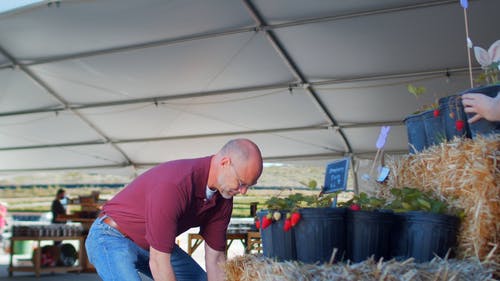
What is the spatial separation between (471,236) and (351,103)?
19.4 feet

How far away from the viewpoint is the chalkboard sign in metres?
1.99

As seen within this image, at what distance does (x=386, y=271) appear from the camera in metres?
1.55

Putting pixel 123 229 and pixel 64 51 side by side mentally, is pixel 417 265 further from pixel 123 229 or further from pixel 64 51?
pixel 64 51

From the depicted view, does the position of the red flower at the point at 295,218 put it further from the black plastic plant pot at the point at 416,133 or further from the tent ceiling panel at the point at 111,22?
the tent ceiling panel at the point at 111,22

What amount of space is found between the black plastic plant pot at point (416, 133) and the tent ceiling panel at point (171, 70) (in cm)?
425

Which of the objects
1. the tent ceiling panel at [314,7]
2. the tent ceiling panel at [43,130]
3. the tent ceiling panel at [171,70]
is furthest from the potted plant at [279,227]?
the tent ceiling panel at [43,130]

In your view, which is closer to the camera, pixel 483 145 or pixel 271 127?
pixel 483 145

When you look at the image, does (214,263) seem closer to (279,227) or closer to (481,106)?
(279,227)

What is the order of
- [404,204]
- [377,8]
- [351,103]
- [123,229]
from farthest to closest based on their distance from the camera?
[351,103], [377,8], [123,229], [404,204]

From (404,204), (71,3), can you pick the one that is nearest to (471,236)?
Answer: (404,204)

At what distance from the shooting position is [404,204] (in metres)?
1.86

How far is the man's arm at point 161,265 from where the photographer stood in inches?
73.7

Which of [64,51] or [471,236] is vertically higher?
[64,51]

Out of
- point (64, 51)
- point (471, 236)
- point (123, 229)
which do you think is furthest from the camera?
point (64, 51)
